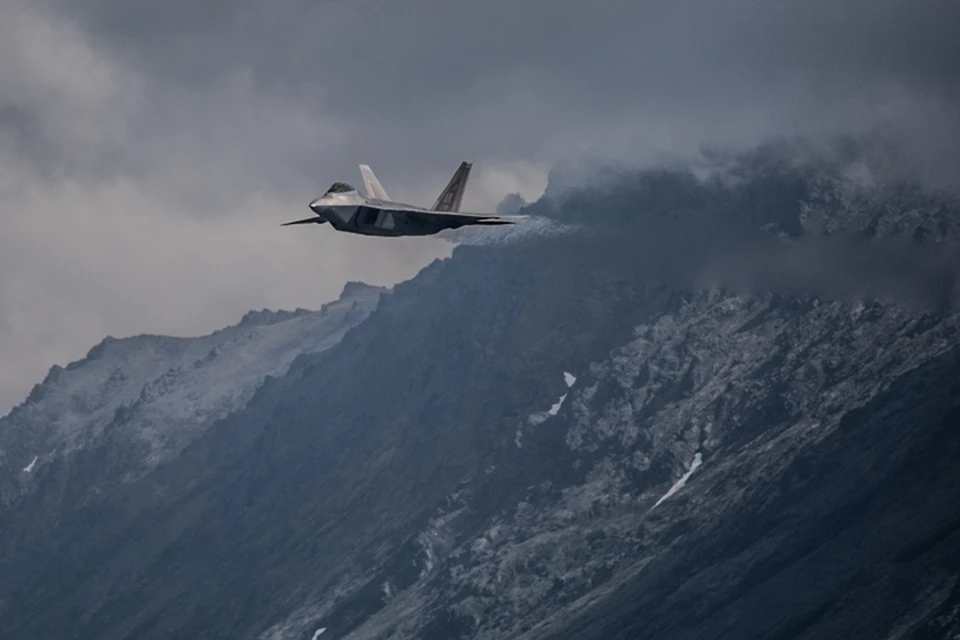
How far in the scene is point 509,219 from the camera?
191 meters

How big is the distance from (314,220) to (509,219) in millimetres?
23753

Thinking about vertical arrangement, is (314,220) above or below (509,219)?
above

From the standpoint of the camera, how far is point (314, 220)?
655ft
